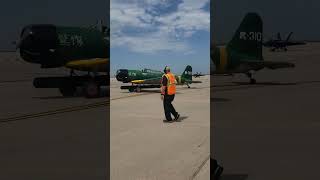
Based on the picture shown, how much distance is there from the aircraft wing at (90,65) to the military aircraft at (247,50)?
36.4 feet

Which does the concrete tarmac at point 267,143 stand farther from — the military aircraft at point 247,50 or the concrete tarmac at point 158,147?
the military aircraft at point 247,50

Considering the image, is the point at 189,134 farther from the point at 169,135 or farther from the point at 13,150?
the point at 13,150

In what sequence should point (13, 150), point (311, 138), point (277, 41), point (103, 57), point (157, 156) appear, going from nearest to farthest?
point (157, 156)
point (13, 150)
point (311, 138)
point (103, 57)
point (277, 41)

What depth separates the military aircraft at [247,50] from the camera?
28250 millimetres

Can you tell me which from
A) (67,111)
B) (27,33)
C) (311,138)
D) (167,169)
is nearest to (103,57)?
(27,33)

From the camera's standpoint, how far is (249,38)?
30.0 m

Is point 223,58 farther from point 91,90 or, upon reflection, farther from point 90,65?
point 91,90

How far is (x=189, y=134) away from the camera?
27.8ft

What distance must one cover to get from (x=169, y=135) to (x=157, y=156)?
2034 millimetres

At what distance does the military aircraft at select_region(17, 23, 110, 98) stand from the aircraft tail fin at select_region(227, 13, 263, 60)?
42.0 ft

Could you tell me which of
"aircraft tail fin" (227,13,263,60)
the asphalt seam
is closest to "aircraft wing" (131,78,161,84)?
"aircraft tail fin" (227,13,263,60)

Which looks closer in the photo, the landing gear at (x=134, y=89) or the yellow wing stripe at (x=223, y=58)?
the landing gear at (x=134, y=89)

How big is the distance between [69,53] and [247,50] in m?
15.7

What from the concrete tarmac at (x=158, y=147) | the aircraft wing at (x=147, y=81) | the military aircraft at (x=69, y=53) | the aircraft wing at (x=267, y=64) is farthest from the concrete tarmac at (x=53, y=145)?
the aircraft wing at (x=267, y=64)
